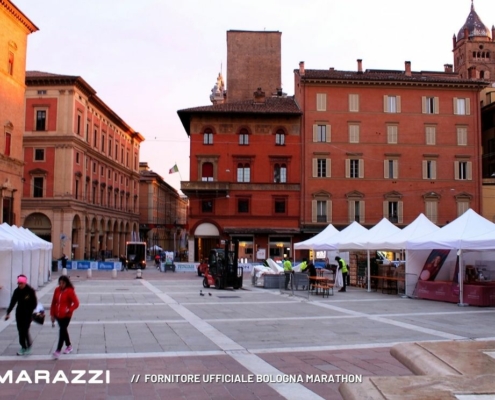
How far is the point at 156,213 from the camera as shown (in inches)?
4117

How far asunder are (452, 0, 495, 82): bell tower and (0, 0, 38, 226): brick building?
8850 centimetres

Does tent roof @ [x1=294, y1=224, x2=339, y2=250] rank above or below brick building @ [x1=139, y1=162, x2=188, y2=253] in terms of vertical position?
below

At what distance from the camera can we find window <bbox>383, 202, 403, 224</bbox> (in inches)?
2157

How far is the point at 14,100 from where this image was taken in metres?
44.6

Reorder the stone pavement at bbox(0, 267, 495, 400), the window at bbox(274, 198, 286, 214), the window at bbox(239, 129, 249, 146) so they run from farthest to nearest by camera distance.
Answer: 1. the window at bbox(239, 129, 249, 146)
2. the window at bbox(274, 198, 286, 214)
3. the stone pavement at bbox(0, 267, 495, 400)

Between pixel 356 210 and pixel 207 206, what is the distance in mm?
14229

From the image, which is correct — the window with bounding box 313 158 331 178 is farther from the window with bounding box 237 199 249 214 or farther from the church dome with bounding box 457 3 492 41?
the church dome with bounding box 457 3 492 41

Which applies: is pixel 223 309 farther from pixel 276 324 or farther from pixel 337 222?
pixel 337 222

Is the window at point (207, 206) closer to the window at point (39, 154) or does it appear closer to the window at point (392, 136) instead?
the window at point (392, 136)

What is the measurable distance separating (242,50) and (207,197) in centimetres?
1890

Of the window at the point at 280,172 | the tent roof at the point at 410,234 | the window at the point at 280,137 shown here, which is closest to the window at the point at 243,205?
the window at the point at 280,172

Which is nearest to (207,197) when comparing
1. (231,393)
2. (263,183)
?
(263,183)

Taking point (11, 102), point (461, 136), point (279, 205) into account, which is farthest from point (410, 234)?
point (461, 136)

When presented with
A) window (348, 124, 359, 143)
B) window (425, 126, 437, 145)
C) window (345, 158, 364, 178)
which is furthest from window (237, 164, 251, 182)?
window (425, 126, 437, 145)
